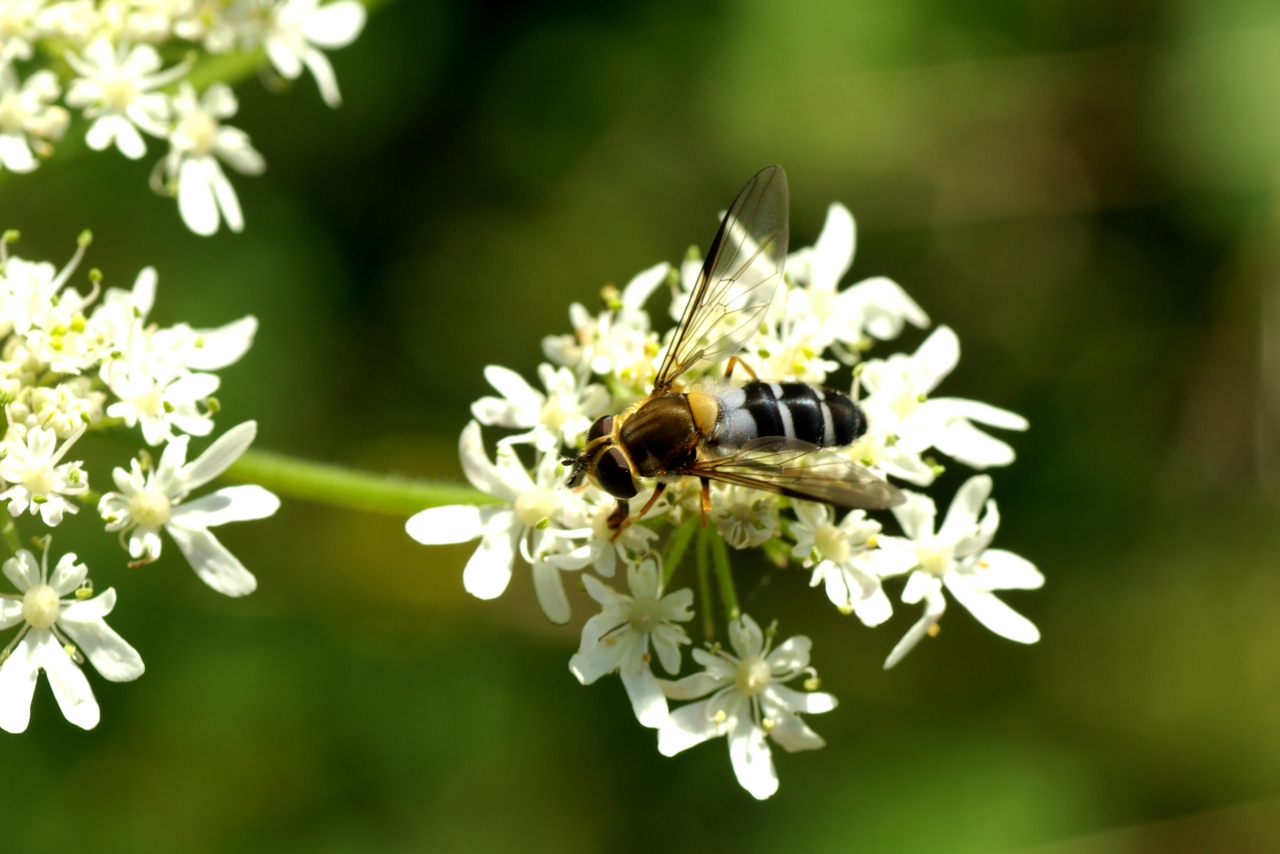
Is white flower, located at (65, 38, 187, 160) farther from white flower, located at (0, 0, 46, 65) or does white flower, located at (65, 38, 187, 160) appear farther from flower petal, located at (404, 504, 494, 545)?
flower petal, located at (404, 504, 494, 545)

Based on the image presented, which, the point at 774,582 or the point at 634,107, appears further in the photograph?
the point at 634,107

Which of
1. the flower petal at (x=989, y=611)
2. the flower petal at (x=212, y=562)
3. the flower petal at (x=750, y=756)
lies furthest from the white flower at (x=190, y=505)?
the flower petal at (x=989, y=611)

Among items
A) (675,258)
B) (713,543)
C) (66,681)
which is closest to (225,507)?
(66,681)

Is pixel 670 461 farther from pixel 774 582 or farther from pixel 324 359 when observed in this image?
pixel 324 359

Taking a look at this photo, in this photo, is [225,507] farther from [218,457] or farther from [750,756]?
[750,756]

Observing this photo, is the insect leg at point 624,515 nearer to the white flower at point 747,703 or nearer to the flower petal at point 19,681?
the white flower at point 747,703

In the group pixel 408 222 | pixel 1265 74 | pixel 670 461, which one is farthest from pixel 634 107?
pixel 670 461
